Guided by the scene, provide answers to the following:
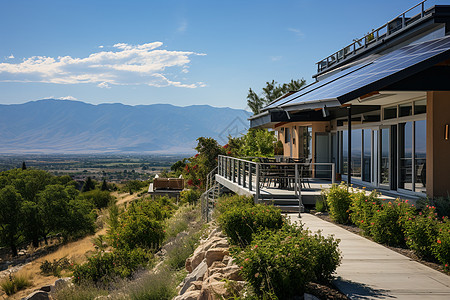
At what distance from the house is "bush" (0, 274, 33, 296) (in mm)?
13790

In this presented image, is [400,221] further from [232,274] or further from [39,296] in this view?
[39,296]

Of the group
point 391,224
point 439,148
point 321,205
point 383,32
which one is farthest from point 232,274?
point 383,32

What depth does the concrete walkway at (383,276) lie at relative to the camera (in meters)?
5.30

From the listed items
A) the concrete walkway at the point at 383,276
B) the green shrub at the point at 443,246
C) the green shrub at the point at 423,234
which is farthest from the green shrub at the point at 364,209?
the green shrub at the point at 443,246

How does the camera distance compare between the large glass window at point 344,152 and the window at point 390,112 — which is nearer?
the window at point 390,112

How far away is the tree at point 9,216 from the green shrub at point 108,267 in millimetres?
→ 31289

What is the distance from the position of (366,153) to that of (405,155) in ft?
11.1

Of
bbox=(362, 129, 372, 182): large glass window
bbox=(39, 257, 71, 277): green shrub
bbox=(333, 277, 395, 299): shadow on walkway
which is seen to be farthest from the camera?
bbox=(39, 257, 71, 277): green shrub

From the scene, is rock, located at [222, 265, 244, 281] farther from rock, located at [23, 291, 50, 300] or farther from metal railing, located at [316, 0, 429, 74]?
metal railing, located at [316, 0, 429, 74]

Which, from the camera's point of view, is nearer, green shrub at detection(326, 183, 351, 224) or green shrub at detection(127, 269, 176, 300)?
green shrub at detection(127, 269, 176, 300)

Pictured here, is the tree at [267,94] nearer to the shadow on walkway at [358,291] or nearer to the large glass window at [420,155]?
the large glass window at [420,155]

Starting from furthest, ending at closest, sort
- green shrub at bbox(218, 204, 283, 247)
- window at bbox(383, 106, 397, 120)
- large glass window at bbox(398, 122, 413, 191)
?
window at bbox(383, 106, 397, 120)
large glass window at bbox(398, 122, 413, 191)
green shrub at bbox(218, 204, 283, 247)

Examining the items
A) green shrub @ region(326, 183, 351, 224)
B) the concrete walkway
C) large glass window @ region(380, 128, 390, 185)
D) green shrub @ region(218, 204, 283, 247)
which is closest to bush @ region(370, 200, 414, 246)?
the concrete walkway

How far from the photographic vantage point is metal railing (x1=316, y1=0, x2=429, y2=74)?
15335 mm
